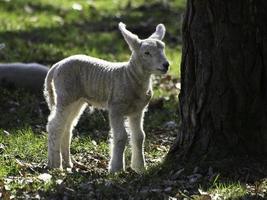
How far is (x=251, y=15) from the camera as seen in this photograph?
24.2ft

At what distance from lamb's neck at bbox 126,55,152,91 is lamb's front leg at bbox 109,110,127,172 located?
1.28 feet

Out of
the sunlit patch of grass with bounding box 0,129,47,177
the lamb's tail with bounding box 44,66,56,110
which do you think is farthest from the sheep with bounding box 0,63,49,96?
the lamb's tail with bounding box 44,66,56,110

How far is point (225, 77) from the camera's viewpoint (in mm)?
7461

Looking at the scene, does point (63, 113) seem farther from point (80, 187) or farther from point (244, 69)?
point (244, 69)

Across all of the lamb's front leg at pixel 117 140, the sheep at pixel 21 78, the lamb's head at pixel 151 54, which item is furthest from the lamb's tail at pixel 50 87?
the sheep at pixel 21 78

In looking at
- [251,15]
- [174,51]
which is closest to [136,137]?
[251,15]

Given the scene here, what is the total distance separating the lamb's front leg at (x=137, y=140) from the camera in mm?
8141

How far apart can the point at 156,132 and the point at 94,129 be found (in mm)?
828

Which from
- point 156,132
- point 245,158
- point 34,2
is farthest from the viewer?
point 34,2

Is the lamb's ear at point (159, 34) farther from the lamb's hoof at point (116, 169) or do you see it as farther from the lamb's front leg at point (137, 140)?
the lamb's hoof at point (116, 169)

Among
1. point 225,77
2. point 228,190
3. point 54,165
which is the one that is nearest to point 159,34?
point 225,77

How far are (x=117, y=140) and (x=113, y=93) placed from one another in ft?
1.61

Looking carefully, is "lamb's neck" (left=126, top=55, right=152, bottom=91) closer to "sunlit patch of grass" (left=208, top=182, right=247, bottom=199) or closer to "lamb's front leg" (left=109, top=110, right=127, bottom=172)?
"lamb's front leg" (left=109, top=110, right=127, bottom=172)

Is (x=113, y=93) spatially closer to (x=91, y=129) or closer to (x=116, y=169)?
(x=116, y=169)
